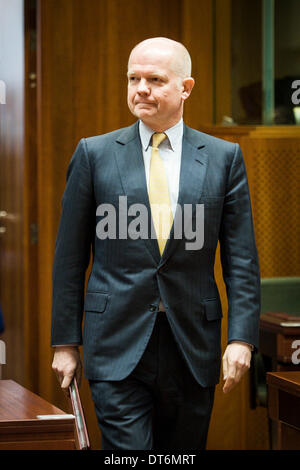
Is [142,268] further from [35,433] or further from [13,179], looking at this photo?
[13,179]

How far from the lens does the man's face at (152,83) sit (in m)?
2.24

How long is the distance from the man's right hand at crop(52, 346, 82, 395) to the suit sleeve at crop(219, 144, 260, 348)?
0.44 m

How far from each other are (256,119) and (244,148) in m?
0.33

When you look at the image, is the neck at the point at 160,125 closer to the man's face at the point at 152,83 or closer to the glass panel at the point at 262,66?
the man's face at the point at 152,83

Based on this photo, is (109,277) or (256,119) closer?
(109,277)

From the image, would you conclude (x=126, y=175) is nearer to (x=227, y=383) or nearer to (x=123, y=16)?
(x=227, y=383)

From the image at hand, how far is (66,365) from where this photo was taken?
2.29 m

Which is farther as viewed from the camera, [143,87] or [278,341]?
[278,341]

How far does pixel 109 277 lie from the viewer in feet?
7.43

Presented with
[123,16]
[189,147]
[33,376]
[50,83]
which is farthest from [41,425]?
[123,16]

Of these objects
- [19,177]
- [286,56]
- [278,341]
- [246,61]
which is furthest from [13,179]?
[278,341]

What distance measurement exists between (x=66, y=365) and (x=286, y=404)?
0.69 m

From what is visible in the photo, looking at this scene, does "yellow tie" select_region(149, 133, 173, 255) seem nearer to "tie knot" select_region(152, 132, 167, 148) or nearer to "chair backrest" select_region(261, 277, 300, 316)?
"tie knot" select_region(152, 132, 167, 148)

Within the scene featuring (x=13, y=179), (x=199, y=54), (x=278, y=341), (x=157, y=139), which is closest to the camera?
(x=157, y=139)
